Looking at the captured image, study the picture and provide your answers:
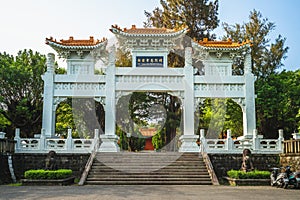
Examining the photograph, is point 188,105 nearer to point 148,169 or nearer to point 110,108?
point 110,108

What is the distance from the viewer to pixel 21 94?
1920 centimetres

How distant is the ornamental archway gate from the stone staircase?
6.26ft

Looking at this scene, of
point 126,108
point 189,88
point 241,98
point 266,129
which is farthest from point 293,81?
point 126,108

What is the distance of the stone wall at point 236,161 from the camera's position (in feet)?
44.3

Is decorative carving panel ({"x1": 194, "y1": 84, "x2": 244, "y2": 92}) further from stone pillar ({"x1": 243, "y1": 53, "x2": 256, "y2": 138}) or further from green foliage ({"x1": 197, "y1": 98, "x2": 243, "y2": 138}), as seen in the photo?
green foliage ({"x1": 197, "y1": 98, "x2": 243, "y2": 138})

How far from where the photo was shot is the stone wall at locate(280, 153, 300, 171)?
1239cm

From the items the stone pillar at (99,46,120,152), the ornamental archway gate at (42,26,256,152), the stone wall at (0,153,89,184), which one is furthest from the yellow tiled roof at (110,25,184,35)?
the stone wall at (0,153,89,184)

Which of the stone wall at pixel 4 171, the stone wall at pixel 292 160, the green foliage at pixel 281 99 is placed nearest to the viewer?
the stone wall at pixel 4 171

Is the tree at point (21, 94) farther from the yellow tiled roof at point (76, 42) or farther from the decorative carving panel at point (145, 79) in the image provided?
the decorative carving panel at point (145, 79)

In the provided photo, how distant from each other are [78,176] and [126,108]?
8697mm

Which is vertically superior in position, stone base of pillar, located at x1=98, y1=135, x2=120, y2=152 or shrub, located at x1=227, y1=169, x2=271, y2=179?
stone base of pillar, located at x1=98, y1=135, x2=120, y2=152

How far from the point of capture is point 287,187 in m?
10.5

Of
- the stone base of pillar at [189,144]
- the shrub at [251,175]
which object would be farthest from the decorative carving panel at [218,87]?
the shrub at [251,175]

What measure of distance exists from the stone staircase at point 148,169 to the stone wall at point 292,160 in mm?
3167
